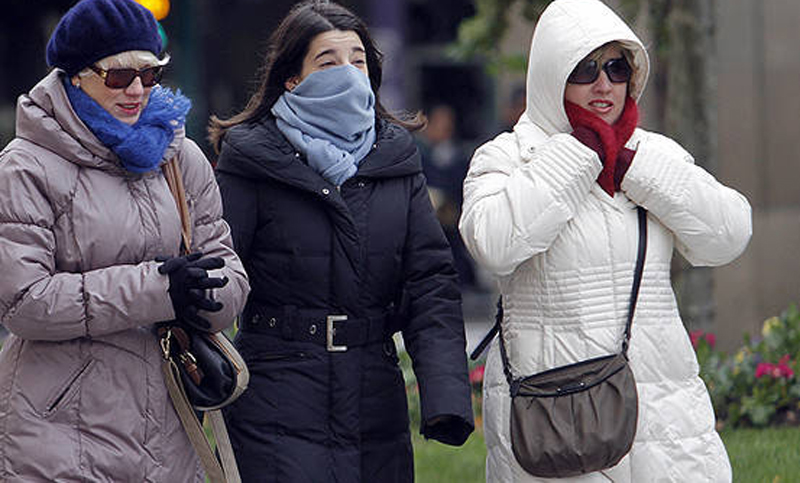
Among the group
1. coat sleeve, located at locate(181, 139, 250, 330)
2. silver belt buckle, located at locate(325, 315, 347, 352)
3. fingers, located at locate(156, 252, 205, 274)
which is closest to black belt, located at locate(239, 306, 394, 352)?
silver belt buckle, located at locate(325, 315, 347, 352)

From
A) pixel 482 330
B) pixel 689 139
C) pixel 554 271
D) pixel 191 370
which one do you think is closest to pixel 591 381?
pixel 554 271

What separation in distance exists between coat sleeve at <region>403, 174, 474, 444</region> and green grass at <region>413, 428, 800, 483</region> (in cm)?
192

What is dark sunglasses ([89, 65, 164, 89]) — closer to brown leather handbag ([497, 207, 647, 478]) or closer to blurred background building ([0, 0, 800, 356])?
blurred background building ([0, 0, 800, 356])

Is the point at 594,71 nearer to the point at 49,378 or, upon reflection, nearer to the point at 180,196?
the point at 180,196

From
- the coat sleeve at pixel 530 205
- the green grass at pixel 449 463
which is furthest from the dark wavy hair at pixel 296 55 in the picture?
the green grass at pixel 449 463

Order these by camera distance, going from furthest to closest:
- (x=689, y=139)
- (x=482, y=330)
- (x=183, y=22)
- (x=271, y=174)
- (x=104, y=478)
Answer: (x=183, y=22) < (x=482, y=330) < (x=689, y=139) < (x=271, y=174) < (x=104, y=478)

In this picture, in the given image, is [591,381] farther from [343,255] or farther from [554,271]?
[343,255]

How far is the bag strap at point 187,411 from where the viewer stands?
4297 millimetres

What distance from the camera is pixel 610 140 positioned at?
459 centimetres

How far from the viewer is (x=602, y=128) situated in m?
4.61

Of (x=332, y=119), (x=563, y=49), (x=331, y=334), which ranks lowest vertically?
(x=331, y=334)

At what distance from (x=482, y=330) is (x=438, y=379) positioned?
1008 cm

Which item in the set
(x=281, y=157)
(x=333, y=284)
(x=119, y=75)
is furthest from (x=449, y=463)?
(x=119, y=75)

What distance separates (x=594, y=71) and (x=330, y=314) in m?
1.09
